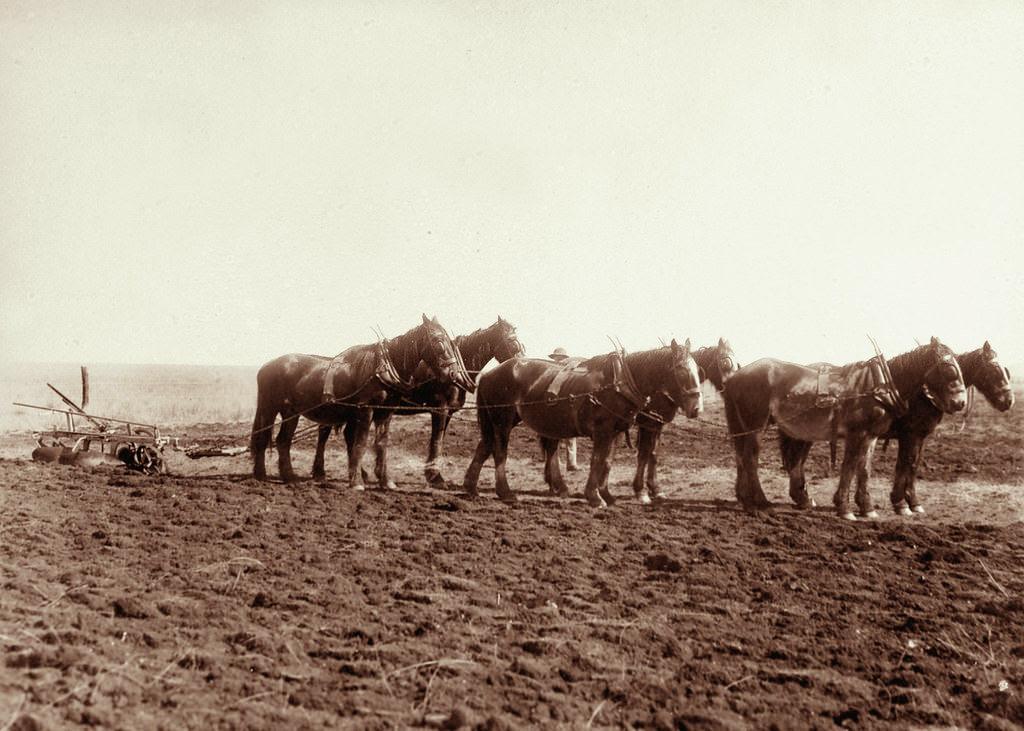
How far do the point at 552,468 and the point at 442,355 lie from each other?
7.43 ft

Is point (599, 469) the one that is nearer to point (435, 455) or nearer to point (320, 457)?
point (435, 455)

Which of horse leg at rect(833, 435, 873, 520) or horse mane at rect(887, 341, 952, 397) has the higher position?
horse mane at rect(887, 341, 952, 397)

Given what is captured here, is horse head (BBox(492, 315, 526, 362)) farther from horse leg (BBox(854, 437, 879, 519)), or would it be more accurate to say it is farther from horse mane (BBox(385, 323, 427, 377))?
horse leg (BBox(854, 437, 879, 519))

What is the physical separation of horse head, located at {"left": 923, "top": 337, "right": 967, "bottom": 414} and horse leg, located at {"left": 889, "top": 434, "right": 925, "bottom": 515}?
65 centimetres

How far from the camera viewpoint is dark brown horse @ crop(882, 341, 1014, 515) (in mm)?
9656

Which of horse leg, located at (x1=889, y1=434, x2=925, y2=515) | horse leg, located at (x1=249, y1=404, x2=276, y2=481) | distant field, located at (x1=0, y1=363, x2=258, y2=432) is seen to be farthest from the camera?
distant field, located at (x1=0, y1=363, x2=258, y2=432)

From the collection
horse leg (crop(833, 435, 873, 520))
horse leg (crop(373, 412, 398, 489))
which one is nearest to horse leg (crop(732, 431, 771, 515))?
horse leg (crop(833, 435, 873, 520))

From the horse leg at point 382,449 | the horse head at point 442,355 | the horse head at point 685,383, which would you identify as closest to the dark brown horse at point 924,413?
the horse head at point 685,383

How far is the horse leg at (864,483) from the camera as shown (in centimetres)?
966

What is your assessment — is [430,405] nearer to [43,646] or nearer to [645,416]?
[645,416]

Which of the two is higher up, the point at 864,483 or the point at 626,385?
the point at 626,385

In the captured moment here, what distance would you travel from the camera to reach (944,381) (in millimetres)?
9500

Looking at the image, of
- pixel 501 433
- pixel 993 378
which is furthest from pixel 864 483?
pixel 501 433

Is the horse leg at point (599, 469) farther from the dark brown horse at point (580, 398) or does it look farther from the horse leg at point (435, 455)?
the horse leg at point (435, 455)
